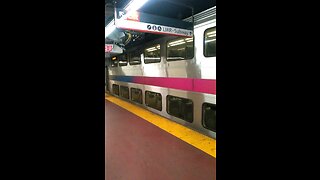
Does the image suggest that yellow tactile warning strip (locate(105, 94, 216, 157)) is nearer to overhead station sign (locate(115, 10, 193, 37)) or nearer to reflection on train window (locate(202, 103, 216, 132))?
reflection on train window (locate(202, 103, 216, 132))

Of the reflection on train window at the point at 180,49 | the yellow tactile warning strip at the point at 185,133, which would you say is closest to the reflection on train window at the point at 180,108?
the yellow tactile warning strip at the point at 185,133

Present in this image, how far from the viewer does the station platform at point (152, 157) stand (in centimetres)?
330

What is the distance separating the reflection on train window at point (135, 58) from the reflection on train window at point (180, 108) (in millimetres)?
2456

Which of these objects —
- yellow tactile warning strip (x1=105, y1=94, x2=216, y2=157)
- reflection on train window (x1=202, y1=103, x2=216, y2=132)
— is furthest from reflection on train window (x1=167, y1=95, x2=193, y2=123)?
reflection on train window (x1=202, y1=103, x2=216, y2=132)

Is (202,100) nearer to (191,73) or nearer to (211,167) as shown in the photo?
(191,73)

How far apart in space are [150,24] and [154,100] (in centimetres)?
382

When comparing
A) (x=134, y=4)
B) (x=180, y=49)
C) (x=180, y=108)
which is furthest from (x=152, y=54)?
(x=134, y=4)

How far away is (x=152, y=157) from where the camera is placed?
3881 millimetres

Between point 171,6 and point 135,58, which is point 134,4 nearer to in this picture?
point 171,6

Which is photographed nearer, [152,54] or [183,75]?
[183,75]
